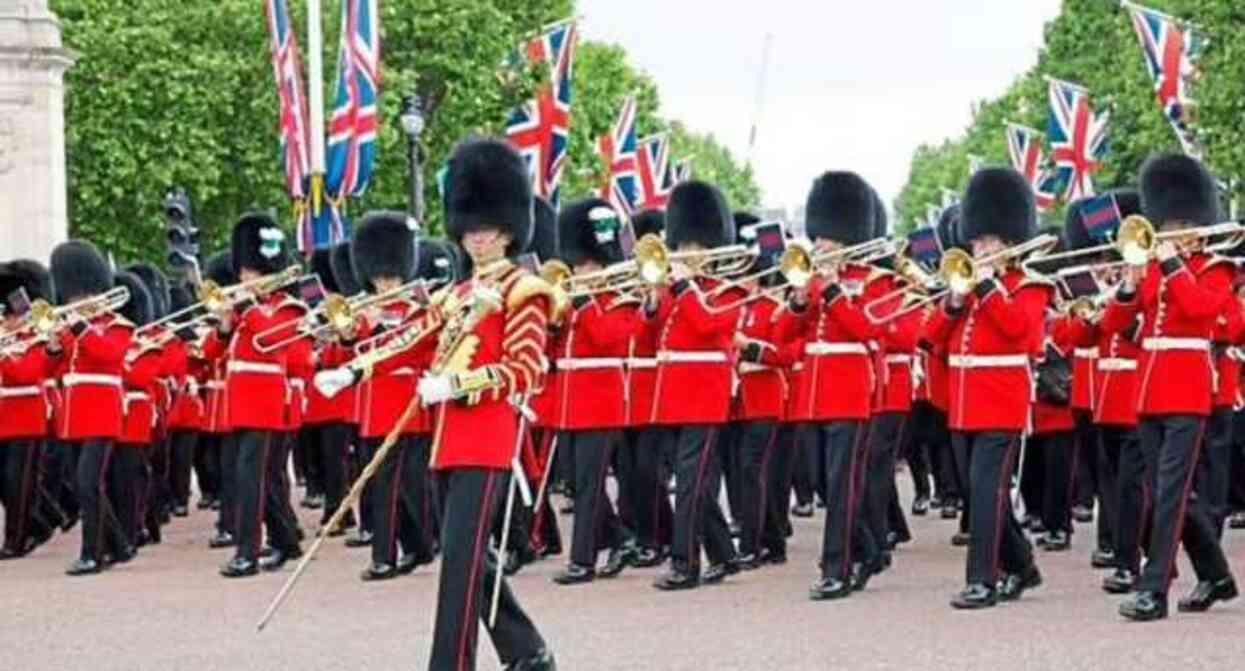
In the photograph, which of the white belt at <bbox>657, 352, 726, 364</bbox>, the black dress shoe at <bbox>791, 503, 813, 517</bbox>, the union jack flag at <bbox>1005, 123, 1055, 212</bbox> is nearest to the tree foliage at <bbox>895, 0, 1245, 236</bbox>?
the union jack flag at <bbox>1005, 123, 1055, 212</bbox>

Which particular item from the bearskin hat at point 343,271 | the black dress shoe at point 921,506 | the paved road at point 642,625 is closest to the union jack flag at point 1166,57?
the black dress shoe at point 921,506

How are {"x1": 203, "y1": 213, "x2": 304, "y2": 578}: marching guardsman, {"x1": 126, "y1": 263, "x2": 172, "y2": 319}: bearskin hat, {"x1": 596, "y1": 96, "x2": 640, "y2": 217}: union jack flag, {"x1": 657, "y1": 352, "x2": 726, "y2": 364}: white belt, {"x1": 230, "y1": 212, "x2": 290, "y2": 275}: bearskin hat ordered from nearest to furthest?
{"x1": 657, "y1": 352, "x2": 726, "y2": 364}: white belt < {"x1": 203, "y1": 213, "x2": 304, "y2": 578}: marching guardsman < {"x1": 230, "y1": 212, "x2": 290, "y2": 275}: bearskin hat < {"x1": 126, "y1": 263, "x2": 172, "y2": 319}: bearskin hat < {"x1": 596, "y1": 96, "x2": 640, "y2": 217}: union jack flag

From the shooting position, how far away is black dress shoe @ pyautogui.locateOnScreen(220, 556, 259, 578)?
44.5ft

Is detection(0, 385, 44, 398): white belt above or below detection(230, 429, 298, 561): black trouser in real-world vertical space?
above

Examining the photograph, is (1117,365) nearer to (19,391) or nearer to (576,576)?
(576,576)

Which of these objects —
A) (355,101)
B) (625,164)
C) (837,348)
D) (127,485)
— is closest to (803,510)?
(127,485)

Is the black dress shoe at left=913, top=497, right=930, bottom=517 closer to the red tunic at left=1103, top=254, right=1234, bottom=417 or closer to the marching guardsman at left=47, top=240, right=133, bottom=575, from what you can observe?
the marching guardsman at left=47, top=240, right=133, bottom=575

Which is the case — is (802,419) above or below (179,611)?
above

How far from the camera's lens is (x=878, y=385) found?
1255 centimetres

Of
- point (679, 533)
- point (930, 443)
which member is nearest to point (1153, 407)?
point (679, 533)

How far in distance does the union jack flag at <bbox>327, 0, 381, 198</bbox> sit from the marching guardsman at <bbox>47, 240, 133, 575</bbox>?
9.22 m

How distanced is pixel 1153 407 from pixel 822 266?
1795mm

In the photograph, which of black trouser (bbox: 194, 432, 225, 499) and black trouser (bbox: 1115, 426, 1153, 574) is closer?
black trouser (bbox: 1115, 426, 1153, 574)

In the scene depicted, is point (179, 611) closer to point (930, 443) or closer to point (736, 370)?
point (736, 370)
